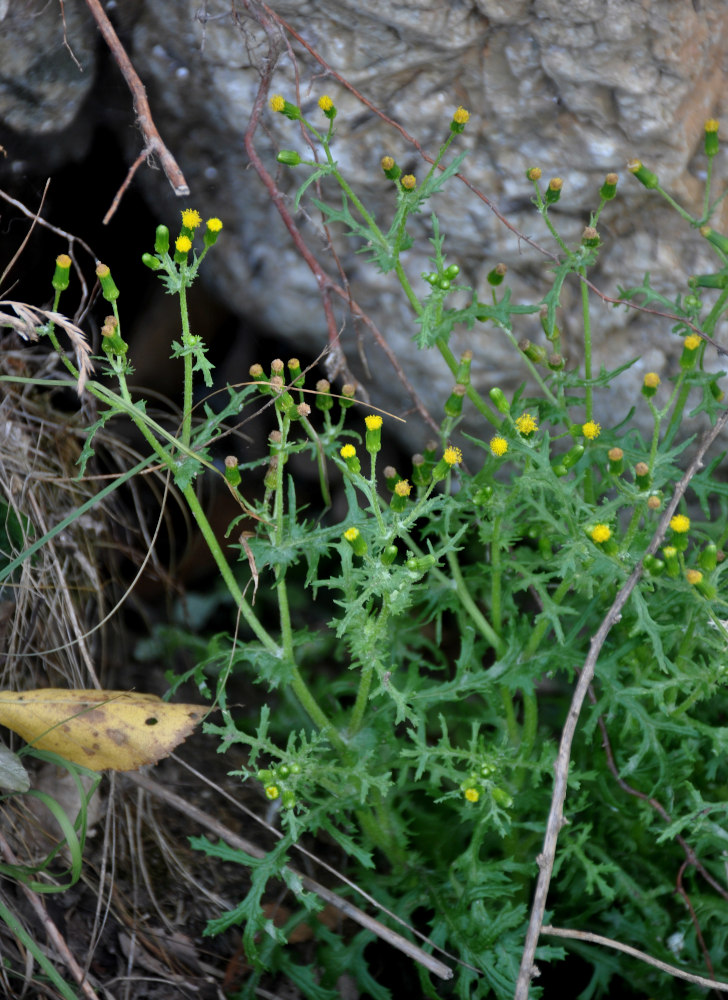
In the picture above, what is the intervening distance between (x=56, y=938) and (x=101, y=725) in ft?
1.26

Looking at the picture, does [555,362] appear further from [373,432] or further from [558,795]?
[558,795]

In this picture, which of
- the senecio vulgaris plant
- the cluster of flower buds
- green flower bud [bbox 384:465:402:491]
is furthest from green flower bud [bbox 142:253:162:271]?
the cluster of flower buds

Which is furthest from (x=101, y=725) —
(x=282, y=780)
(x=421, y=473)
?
(x=421, y=473)

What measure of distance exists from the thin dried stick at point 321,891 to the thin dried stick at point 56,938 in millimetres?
284

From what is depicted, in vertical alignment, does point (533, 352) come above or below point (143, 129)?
below

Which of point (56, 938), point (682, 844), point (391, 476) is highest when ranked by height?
point (391, 476)

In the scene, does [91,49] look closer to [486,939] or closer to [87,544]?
[87,544]

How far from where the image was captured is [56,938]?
5.74 feet

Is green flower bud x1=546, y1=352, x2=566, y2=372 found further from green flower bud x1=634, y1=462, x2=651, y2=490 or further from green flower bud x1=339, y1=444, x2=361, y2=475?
green flower bud x1=339, y1=444, x2=361, y2=475

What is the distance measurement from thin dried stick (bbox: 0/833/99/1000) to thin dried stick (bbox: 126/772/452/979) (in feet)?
0.93

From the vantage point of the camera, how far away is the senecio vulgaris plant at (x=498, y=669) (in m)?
1.72

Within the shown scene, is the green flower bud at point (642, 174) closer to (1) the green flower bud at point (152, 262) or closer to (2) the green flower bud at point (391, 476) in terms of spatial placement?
(2) the green flower bud at point (391, 476)

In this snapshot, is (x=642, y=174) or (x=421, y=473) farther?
(x=642, y=174)

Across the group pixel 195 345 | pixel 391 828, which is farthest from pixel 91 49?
pixel 391 828
